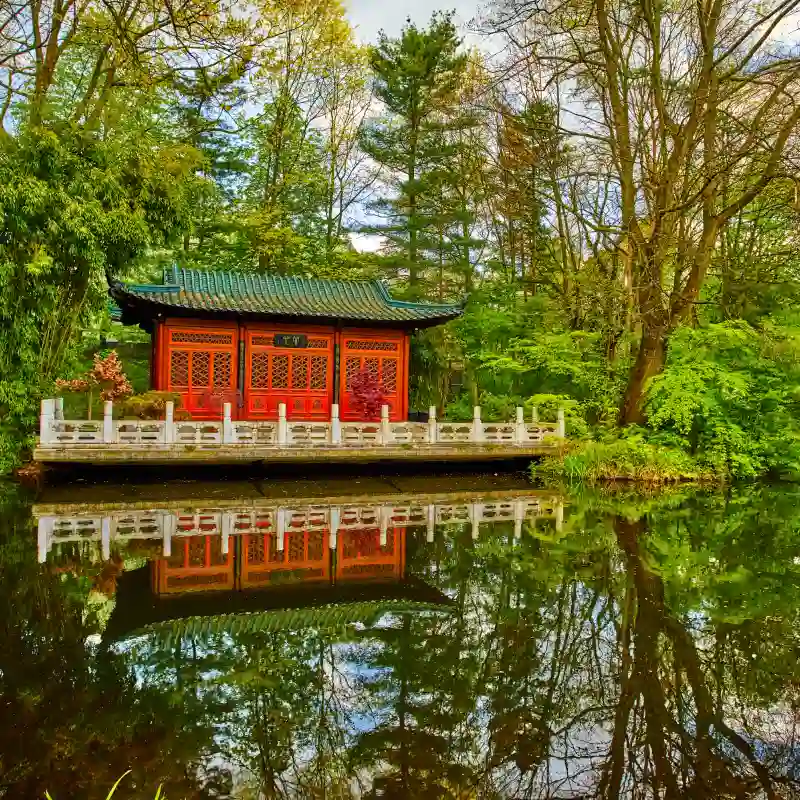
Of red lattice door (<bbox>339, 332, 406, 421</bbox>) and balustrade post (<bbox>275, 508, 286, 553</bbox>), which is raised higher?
red lattice door (<bbox>339, 332, 406, 421</bbox>)

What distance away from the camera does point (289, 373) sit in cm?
1545

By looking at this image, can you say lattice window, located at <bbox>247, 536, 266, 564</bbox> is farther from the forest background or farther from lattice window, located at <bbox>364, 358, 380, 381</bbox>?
lattice window, located at <bbox>364, 358, 380, 381</bbox>

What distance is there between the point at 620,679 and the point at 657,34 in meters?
12.1

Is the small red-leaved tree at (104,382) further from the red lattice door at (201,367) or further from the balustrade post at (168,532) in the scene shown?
the balustrade post at (168,532)

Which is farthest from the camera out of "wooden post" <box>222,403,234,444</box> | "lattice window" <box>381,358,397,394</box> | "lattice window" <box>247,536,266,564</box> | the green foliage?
"lattice window" <box>381,358,397,394</box>

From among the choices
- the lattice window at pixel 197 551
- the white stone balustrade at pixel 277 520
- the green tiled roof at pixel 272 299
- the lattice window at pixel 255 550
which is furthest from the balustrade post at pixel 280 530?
the green tiled roof at pixel 272 299

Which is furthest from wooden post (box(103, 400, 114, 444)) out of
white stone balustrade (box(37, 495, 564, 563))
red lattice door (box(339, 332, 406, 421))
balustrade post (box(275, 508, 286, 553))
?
red lattice door (box(339, 332, 406, 421))

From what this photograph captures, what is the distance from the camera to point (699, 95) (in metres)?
10.7

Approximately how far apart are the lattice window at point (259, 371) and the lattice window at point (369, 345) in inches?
80.1

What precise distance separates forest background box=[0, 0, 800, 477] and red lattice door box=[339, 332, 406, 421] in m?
2.35

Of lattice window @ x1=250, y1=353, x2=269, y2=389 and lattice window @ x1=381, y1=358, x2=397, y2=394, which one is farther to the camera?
lattice window @ x1=381, y1=358, x2=397, y2=394

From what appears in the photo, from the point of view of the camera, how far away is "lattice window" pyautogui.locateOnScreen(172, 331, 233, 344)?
47.5ft

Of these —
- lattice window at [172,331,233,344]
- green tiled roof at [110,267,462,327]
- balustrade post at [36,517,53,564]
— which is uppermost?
green tiled roof at [110,267,462,327]

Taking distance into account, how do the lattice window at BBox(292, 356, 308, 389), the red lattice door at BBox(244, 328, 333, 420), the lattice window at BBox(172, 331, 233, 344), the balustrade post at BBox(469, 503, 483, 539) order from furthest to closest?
1. the lattice window at BBox(292, 356, 308, 389)
2. the red lattice door at BBox(244, 328, 333, 420)
3. the lattice window at BBox(172, 331, 233, 344)
4. the balustrade post at BBox(469, 503, 483, 539)
